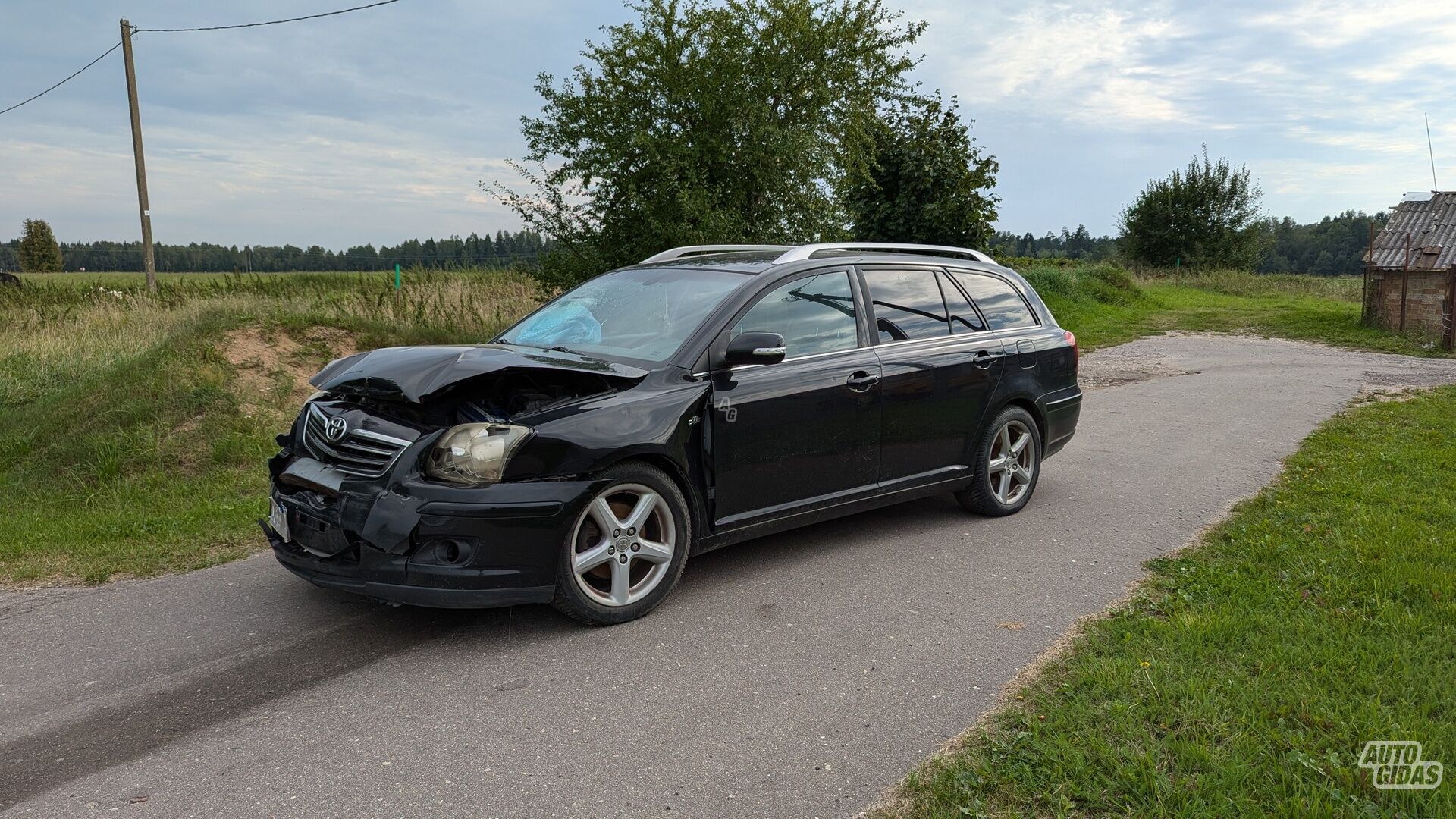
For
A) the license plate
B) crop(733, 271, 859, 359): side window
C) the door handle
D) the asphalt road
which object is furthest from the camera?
the door handle


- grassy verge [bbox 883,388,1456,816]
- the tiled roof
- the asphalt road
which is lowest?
the asphalt road

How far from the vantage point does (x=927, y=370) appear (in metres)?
5.83

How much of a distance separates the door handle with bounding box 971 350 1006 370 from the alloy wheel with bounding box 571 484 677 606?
2520 mm

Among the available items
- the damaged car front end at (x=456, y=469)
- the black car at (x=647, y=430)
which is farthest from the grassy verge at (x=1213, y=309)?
the damaged car front end at (x=456, y=469)

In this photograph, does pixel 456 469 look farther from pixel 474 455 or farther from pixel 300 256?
pixel 300 256

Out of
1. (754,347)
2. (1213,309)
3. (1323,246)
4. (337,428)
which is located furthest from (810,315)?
(1323,246)

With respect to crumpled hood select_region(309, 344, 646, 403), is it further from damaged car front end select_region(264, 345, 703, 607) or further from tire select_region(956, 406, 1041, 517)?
tire select_region(956, 406, 1041, 517)

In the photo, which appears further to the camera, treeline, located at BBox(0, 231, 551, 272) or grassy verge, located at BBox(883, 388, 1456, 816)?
treeline, located at BBox(0, 231, 551, 272)

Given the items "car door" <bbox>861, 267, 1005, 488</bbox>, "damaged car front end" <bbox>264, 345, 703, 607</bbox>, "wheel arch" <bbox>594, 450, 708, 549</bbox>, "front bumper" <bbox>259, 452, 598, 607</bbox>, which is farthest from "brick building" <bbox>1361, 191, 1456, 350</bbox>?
"front bumper" <bbox>259, 452, 598, 607</bbox>

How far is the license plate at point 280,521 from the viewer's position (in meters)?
4.57

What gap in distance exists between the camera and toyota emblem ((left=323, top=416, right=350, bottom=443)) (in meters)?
4.45

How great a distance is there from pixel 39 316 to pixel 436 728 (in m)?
14.9

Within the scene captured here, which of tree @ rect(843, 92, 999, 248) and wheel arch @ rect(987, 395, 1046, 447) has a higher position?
tree @ rect(843, 92, 999, 248)

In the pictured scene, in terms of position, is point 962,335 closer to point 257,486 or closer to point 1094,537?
point 1094,537
